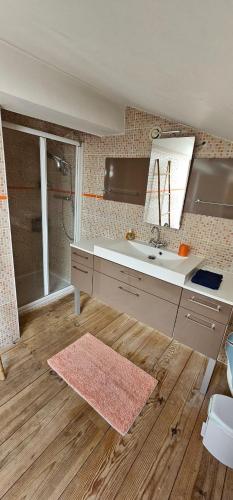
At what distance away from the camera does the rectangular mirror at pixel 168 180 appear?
6.11 ft

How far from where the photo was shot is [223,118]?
1.08 metres

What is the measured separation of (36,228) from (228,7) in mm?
2436

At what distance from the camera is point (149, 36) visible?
0.54 meters

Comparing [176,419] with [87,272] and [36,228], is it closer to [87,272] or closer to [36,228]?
[87,272]

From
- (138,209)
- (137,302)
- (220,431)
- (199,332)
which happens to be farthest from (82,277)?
(220,431)

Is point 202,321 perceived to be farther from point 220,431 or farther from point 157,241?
point 157,241

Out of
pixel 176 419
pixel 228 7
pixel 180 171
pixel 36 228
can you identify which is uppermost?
pixel 228 7


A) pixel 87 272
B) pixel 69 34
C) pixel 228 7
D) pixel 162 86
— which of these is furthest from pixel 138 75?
pixel 87 272

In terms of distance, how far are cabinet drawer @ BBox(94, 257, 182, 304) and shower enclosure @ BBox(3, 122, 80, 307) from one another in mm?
909

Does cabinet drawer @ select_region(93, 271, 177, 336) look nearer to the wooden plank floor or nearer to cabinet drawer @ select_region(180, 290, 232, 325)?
cabinet drawer @ select_region(180, 290, 232, 325)

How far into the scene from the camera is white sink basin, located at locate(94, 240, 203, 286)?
A: 1.59 meters

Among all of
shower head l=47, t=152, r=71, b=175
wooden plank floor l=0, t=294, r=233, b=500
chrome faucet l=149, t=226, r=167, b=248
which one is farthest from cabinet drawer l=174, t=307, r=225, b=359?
shower head l=47, t=152, r=71, b=175

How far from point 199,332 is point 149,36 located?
1595 mm

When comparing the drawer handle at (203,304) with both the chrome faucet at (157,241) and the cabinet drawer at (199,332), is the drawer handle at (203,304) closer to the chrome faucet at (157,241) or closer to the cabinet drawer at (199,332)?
the cabinet drawer at (199,332)
